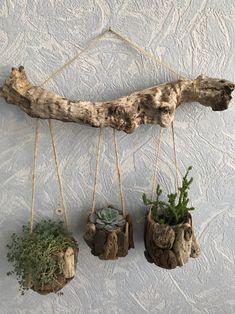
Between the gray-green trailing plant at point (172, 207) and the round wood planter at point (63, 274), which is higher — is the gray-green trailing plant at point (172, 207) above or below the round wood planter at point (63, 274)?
above

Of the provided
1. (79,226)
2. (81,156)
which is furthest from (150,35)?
(79,226)

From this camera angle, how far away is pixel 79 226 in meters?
0.98

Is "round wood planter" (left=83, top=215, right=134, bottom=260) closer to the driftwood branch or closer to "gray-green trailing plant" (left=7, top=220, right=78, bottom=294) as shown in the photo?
"gray-green trailing plant" (left=7, top=220, right=78, bottom=294)

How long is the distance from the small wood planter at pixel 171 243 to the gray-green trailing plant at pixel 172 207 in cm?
2

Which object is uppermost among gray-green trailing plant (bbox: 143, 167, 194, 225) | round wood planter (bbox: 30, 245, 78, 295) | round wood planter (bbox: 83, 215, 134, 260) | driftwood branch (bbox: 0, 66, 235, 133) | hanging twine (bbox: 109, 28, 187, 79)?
hanging twine (bbox: 109, 28, 187, 79)

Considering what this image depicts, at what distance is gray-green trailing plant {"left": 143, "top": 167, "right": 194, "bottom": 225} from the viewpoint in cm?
87

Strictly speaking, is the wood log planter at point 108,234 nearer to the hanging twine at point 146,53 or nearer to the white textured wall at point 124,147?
the white textured wall at point 124,147

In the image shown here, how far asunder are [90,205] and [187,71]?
37 cm

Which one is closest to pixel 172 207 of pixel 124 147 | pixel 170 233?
pixel 170 233

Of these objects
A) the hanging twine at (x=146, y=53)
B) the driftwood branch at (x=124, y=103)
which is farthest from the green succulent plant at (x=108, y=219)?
the hanging twine at (x=146, y=53)

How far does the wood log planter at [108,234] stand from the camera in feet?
2.86

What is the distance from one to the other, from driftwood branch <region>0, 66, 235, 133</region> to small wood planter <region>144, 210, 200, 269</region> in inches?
8.2

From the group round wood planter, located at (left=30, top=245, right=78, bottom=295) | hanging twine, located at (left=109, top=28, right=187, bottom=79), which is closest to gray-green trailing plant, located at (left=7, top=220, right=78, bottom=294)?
round wood planter, located at (left=30, top=245, right=78, bottom=295)

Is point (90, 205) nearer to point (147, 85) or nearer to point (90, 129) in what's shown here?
point (90, 129)
